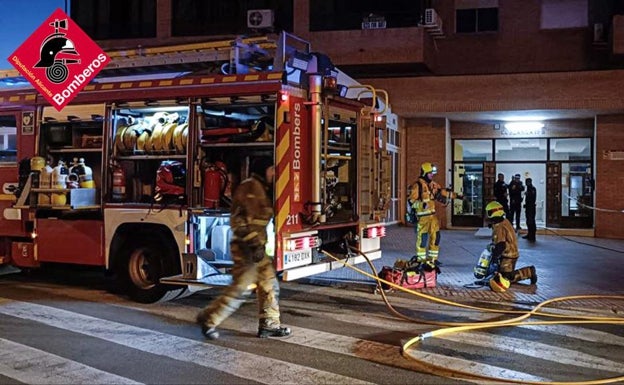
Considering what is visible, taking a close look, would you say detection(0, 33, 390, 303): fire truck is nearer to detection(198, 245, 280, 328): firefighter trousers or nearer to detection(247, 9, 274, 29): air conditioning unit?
detection(198, 245, 280, 328): firefighter trousers

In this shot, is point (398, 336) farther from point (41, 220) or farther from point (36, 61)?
point (36, 61)

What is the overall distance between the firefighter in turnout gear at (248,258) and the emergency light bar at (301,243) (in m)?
0.96

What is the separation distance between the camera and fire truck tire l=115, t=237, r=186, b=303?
8461 millimetres

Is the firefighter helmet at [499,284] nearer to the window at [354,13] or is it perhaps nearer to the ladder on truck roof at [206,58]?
the ladder on truck roof at [206,58]

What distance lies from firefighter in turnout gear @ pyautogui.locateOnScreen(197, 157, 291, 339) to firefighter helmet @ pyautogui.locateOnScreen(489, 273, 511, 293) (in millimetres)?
4242

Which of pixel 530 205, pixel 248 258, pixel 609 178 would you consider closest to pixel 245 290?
pixel 248 258

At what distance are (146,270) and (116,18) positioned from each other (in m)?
19.1

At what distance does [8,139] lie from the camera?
32.5 ft

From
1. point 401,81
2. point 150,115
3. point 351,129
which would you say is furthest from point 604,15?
point 150,115

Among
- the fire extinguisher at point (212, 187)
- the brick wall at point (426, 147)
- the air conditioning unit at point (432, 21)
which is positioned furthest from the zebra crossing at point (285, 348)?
the air conditioning unit at point (432, 21)

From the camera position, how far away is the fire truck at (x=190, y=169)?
25.8 ft

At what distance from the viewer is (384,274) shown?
9695 millimetres

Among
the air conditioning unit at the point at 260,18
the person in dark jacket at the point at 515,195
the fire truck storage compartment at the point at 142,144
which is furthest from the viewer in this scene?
the air conditioning unit at the point at 260,18

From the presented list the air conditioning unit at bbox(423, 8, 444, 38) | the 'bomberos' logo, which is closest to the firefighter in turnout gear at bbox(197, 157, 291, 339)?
the 'bomberos' logo
